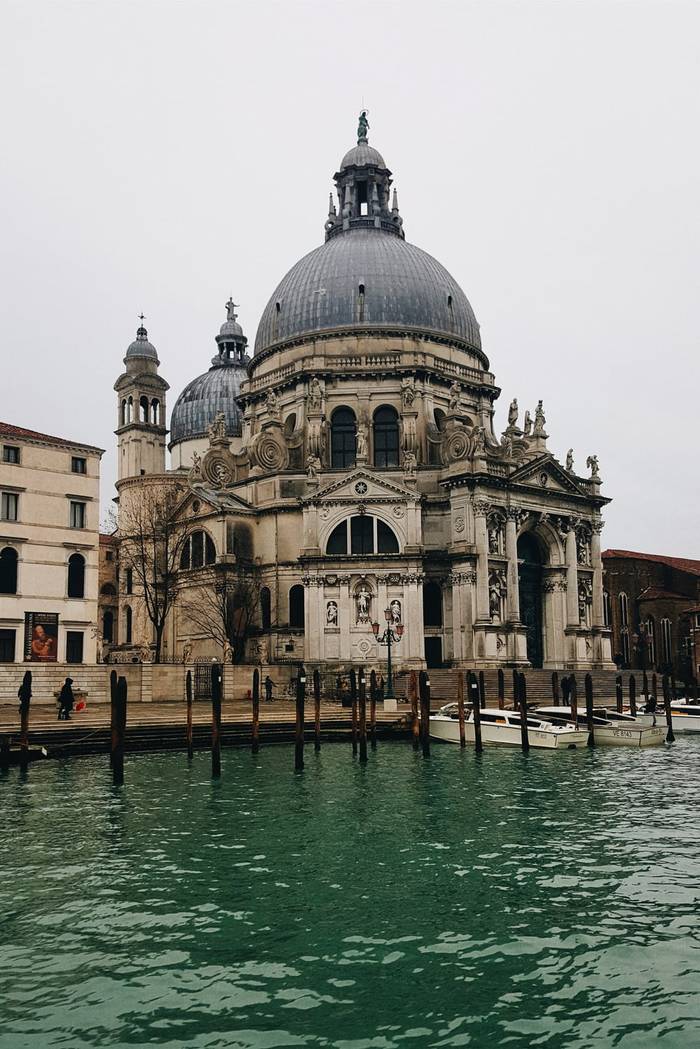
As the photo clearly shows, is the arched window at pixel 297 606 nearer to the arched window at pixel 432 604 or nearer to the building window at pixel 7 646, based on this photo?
the arched window at pixel 432 604

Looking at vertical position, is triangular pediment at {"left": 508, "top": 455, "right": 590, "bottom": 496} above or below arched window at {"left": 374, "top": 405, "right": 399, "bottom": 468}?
below

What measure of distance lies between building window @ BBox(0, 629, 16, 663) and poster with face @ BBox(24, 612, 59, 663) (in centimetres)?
47

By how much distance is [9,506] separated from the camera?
39.7m

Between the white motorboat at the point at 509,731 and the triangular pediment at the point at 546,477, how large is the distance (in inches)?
778

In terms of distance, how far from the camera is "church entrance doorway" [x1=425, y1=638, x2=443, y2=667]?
169ft

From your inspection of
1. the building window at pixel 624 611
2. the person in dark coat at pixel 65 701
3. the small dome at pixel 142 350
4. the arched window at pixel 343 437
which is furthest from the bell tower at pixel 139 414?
the person in dark coat at pixel 65 701

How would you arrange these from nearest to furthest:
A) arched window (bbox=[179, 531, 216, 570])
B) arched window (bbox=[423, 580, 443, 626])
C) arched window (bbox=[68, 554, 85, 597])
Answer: arched window (bbox=[68, 554, 85, 597]), arched window (bbox=[423, 580, 443, 626]), arched window (bbox=[179, 531, 216, 570])

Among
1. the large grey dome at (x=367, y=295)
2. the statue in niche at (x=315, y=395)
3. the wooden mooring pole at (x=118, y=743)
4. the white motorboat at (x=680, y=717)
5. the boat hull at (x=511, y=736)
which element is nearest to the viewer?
the wooden mooring pole at (x=118, y=743)

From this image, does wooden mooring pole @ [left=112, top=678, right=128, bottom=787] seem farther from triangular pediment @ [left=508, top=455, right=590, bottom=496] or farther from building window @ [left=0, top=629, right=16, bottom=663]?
triangular pediment @ [left=508, top=455, right=590, bottom=496]

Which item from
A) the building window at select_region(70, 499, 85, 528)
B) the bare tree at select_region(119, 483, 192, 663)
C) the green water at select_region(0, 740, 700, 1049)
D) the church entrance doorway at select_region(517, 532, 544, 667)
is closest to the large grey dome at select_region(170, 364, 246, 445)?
the bare tree at select_region(119, 483, 192, 663)

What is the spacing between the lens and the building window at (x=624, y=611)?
7269 centimetres

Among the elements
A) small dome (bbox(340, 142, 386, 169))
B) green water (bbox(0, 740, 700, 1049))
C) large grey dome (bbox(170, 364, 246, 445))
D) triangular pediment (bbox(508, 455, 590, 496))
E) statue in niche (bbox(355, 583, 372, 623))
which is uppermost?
small dome (bbox(340, 142, 386, 169))

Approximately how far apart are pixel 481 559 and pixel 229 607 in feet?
41.3

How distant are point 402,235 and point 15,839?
54638 millimetres
